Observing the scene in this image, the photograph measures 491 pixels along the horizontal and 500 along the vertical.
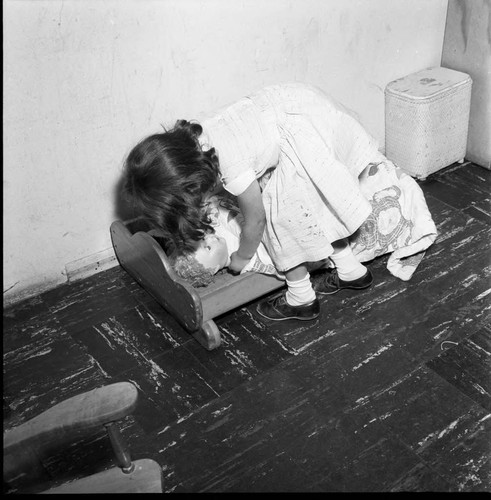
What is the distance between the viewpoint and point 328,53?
2926 mm

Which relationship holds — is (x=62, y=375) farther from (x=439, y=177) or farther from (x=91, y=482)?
(x=439, y=177)

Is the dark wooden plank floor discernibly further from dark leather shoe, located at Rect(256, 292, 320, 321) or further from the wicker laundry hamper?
the wicker laundry hamper

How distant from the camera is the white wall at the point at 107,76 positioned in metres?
2.33

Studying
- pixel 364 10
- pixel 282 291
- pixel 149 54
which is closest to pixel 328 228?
pixel 282 291

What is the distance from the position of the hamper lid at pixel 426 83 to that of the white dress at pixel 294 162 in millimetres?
739

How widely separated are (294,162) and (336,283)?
536mm

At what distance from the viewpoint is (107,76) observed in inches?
96.6

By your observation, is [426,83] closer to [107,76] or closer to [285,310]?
[285,310]

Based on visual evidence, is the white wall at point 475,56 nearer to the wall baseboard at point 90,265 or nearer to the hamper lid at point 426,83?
the hamper lid at point 426,83

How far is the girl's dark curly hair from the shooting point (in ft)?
6.84

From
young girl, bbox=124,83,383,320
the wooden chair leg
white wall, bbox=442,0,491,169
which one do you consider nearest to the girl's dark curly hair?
young girl, bbox=124,83,383,320

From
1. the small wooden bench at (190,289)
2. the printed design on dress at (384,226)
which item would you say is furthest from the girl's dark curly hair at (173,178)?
the printed design on dress at (384,226)

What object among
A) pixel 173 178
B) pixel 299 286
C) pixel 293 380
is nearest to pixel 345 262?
pixel 299 286

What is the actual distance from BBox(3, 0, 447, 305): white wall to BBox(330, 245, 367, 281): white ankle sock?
2.31 ft
